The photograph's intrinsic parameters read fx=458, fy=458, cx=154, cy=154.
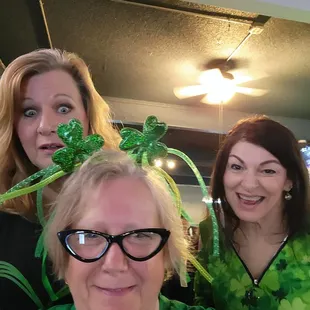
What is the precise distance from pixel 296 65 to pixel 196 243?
2.23 meters

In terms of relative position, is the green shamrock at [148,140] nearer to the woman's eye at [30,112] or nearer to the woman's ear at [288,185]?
the woman's eye at [30,112]

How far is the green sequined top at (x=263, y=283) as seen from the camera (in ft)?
3.96

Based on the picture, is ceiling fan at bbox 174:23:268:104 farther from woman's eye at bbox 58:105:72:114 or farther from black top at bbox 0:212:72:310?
black top at bbox 0:212:72:310

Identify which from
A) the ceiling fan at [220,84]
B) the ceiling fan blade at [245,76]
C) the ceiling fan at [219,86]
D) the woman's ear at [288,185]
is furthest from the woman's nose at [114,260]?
the ceiling fan blade at [245,76]

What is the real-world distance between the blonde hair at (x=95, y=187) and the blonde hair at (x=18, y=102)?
0.28 m

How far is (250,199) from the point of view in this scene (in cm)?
122

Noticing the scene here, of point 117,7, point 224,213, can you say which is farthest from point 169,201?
point 117,7

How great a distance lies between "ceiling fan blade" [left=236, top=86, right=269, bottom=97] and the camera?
349 centimetres

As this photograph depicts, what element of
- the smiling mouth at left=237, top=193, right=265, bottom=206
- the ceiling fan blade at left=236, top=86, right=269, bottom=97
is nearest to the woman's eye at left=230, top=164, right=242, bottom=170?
the smiling mouth at left=237, top=193, right=265, bottom=206

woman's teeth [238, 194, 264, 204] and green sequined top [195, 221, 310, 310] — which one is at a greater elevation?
woman's teeth [238, 194, 264, 204]

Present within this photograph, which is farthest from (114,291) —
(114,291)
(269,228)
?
(269,228)

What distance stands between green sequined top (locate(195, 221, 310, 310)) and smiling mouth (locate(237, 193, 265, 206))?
16 centimetres

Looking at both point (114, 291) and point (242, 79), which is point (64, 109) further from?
point (242, 79)

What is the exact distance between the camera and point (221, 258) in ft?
4.21
